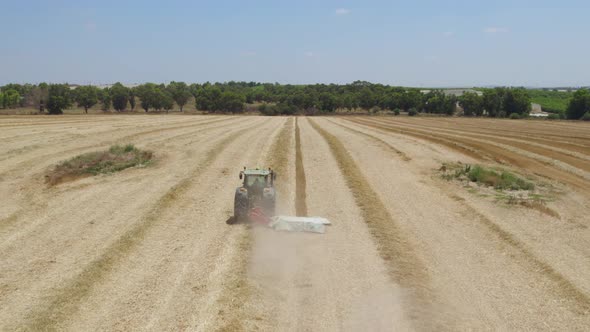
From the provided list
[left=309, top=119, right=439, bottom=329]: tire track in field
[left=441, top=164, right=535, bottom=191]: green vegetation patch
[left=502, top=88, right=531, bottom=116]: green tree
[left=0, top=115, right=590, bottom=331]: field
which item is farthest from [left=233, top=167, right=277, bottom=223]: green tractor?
[left=502, top=88, right=531, bottom=116]: green tree

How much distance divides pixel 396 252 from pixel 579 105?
100 m

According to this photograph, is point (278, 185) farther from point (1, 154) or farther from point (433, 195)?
point (1, 154)

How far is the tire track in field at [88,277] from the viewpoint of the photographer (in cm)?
841

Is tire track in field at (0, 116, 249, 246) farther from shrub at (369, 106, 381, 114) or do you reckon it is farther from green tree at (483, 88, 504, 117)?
green tree at (483, 88, 504, 117)

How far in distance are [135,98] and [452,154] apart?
126898mm

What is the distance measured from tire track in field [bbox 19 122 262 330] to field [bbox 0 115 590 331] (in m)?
0.04

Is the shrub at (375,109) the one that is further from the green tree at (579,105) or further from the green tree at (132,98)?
the green tree at (132,98)

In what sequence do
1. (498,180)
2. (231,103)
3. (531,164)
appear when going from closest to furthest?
1. (498,180)
2. (531,164)
3. (231,103)

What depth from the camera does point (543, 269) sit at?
11203 millimetres

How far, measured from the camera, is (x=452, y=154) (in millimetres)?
31391

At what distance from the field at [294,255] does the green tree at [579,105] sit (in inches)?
3332

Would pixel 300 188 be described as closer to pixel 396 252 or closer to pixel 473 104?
pixel 396 252

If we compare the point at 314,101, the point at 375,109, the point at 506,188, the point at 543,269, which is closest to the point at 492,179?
the point at 506,188

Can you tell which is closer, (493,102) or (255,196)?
(255,196)
